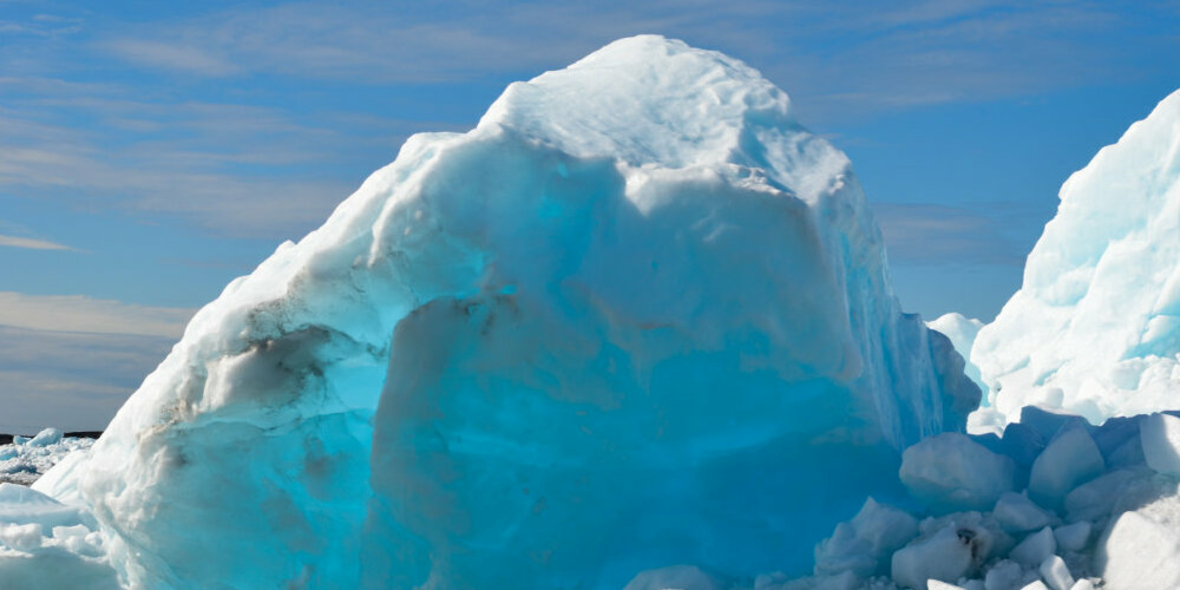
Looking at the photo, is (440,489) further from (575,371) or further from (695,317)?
(695,317)

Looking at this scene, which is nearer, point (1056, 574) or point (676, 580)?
point (1056, 574)

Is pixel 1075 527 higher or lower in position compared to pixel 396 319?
lower

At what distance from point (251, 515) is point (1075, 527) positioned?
345 cm

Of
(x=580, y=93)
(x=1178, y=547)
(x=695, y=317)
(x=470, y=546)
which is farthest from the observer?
(x=580, y=93)

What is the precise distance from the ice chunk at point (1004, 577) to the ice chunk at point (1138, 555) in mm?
299

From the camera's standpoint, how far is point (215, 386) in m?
4.53

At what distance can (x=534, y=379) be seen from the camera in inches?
181

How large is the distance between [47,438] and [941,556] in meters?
15.8

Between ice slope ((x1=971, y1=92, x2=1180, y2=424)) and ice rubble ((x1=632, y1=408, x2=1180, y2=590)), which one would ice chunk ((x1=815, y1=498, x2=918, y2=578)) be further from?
ice slope ((x1=971, y1=92, x2=1180, y2=424))

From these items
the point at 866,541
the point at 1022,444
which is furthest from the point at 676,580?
the point at 1022,444

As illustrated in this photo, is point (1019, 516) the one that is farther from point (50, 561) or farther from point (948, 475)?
point (50, 561)

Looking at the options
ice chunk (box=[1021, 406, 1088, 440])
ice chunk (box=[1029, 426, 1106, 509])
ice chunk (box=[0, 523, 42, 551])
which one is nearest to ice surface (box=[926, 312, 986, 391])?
ice chunk (box=[1021, 406, 1088, 440])

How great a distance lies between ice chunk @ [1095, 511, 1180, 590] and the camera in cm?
379

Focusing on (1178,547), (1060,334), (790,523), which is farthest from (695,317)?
(1060,334)
